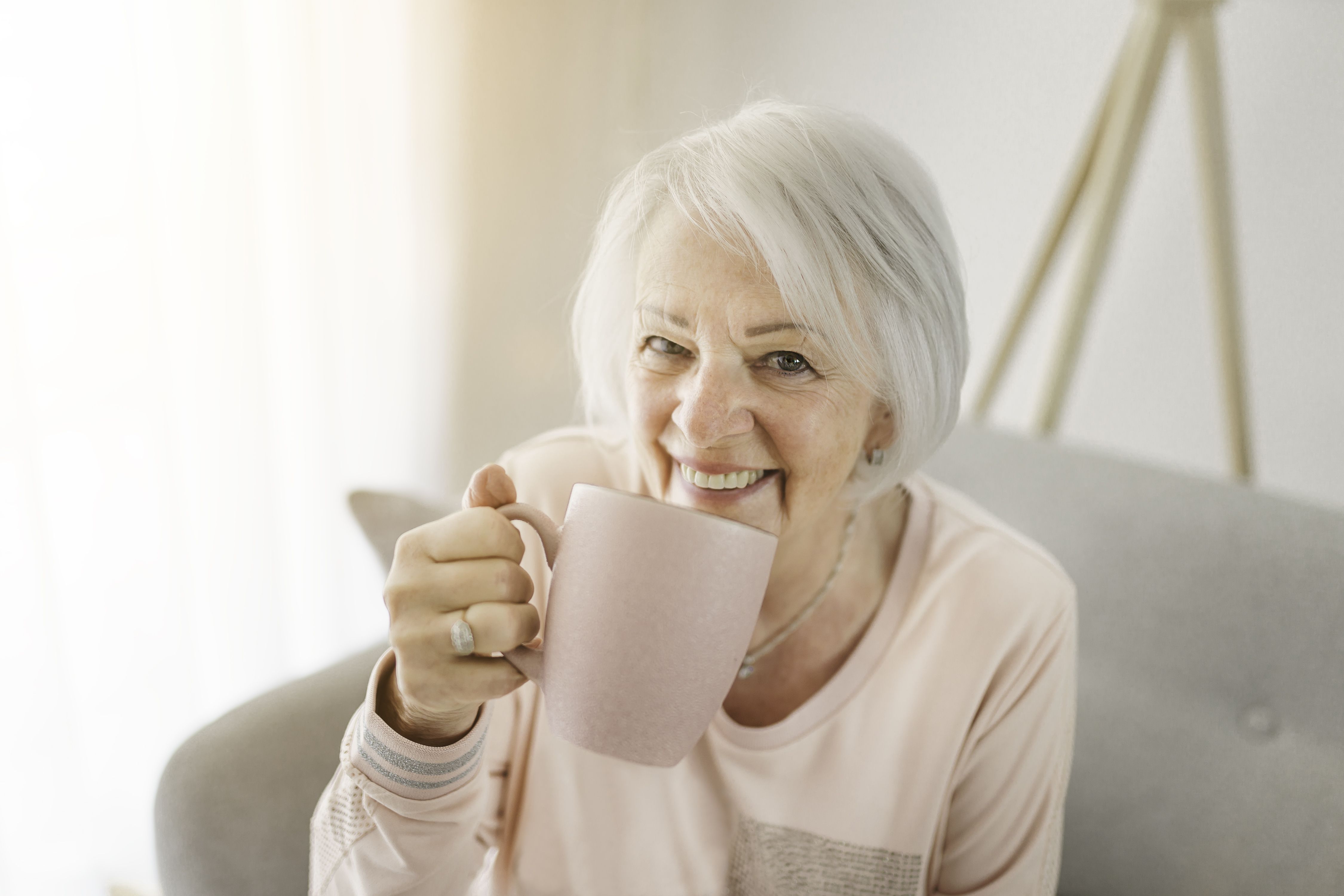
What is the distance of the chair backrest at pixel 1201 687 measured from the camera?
2.66 feet

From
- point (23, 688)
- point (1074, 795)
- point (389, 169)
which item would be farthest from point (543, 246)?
point (1074, 795)

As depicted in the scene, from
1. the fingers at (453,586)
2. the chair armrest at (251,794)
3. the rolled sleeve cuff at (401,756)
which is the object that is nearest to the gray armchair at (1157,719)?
the chair armrest at (251,794)

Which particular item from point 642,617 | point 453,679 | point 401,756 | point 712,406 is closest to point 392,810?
point 401,756

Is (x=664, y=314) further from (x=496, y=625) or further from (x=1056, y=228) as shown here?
(x=1056, y=228)

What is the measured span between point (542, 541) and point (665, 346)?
25 cm

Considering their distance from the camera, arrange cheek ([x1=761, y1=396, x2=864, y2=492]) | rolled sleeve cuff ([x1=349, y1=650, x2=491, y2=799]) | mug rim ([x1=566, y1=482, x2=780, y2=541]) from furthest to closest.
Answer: cheek ([x1=761, y1=396, x2=864, y2=492]) → rolled sleeve cuff ([x1=349, y1=650, x2=491, y2=799]) → mug rim ([x1=566, y1=482, x2=780, y2=541])

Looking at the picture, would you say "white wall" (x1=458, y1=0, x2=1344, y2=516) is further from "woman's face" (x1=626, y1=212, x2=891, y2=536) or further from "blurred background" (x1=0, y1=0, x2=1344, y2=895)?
"woman's face" (x1=626, y1=212, x2=891, y2=536)

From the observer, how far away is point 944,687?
83cm

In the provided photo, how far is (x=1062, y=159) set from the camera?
4.15 feet

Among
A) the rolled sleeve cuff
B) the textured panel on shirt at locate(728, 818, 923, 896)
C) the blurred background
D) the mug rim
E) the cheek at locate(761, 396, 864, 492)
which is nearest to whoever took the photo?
the mug rim

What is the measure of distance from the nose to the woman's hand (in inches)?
6.5

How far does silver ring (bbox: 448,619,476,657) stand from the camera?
1.73 ft

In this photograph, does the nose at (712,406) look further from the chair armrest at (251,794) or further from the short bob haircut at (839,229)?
the chair armrest at (251,794)

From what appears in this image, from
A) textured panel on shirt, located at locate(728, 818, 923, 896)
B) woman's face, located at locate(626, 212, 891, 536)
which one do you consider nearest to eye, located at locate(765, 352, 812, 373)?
woman's face, located at locate(626, 212, 891, 536)
